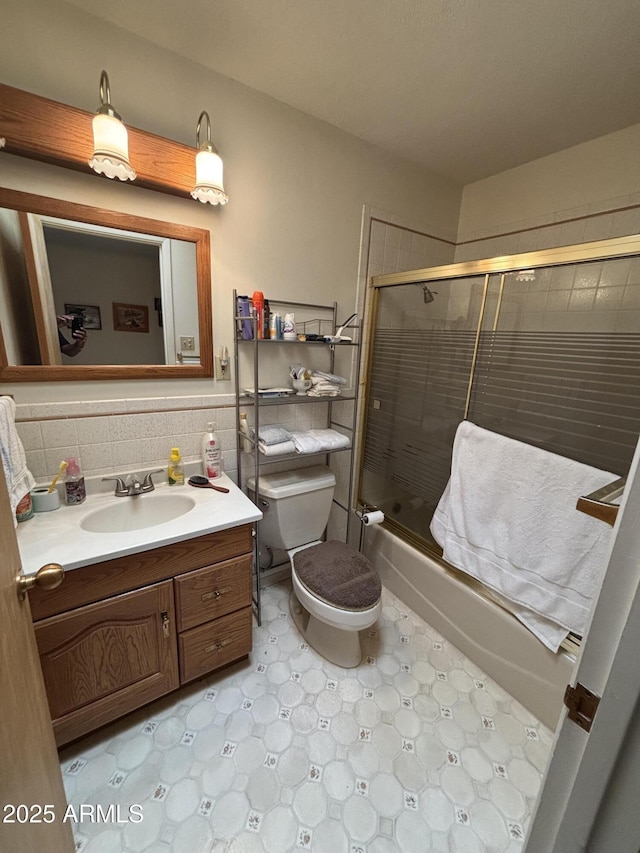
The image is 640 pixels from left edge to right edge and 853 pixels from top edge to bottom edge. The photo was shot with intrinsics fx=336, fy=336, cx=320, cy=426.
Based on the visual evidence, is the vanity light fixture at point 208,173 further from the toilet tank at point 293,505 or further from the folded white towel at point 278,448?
the toilet tank at point 293,505

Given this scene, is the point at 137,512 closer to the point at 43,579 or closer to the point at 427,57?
the point at 43,579

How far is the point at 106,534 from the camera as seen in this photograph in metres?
1.07

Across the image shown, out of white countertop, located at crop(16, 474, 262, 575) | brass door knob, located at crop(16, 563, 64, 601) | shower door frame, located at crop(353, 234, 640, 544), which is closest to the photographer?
brass door knob, located at crop(16, 563, 64, 601)

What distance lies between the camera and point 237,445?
1652 millimetres

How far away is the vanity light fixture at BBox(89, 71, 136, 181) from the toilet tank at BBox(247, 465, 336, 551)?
1294 mm

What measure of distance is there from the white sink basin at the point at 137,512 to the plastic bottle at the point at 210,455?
0.57ft

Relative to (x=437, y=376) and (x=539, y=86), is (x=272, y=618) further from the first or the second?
(x=539, y=86)

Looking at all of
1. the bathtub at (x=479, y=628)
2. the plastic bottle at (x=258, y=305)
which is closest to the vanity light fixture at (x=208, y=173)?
the plastic bottle at (x=258, y=305)

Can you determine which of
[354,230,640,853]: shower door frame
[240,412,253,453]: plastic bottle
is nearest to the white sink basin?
[240,412,253,453]: plastic bottle

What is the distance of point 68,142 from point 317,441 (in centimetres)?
138

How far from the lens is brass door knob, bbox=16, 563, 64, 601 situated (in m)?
0.65

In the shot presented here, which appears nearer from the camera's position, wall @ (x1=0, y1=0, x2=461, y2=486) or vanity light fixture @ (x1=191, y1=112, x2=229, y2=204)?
wall @ (x1=0, y1=0, x2=461, y2=486)

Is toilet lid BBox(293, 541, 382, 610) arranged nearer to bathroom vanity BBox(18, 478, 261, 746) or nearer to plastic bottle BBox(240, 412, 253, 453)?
bathroom vanity BBox(18, 478, 261, 746)

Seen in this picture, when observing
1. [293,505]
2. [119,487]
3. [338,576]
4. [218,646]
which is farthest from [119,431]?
[338,576]
